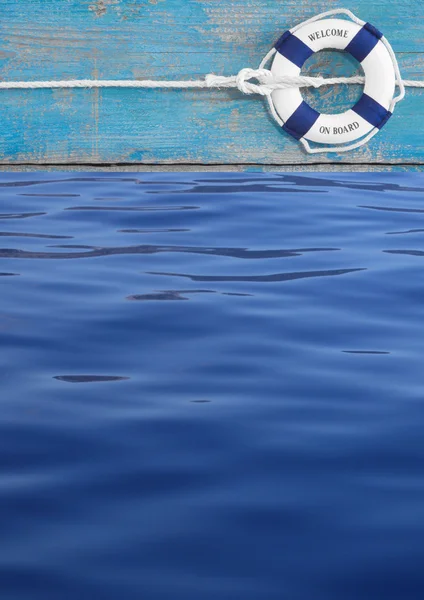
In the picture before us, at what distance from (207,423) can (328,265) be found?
3.97 feet

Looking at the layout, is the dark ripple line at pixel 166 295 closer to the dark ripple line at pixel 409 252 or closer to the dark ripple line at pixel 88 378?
the dark ripple line at pixel 88 378

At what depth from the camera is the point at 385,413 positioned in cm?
169

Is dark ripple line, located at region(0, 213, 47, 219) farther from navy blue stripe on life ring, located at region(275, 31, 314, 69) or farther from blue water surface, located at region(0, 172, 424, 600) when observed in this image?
navy blue stripe on life ring, located at region(275, 31, 314, 69)

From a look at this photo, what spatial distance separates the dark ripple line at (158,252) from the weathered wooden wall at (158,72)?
1116 mm

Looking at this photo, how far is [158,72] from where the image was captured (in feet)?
12.8

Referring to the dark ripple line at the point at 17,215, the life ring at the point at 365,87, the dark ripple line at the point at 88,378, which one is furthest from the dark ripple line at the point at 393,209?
the dark ripple line at the point at 88,378

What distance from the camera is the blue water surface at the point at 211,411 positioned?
4.00 feet

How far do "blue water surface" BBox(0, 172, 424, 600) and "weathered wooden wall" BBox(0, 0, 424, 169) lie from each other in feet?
2.52

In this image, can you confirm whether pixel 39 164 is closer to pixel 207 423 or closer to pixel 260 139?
pixel 260 139

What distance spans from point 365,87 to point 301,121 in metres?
0.28

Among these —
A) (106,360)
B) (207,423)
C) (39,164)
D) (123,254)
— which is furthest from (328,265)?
(39,164)

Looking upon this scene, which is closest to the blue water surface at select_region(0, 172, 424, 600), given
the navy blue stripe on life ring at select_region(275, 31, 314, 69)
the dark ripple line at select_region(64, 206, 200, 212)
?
the dark ripple line at select_region(64, 206, 200, 212)

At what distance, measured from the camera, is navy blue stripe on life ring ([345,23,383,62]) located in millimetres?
3826

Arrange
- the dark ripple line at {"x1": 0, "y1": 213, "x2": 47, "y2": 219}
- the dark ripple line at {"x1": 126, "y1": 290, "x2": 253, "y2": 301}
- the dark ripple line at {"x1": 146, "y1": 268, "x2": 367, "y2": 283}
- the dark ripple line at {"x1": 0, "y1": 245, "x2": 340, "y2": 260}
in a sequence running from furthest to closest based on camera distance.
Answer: the dark ripple line at {"x1": 0, "y1": 213, "x2": 47, "y2": 219} < the dark ripple line at {"x1": 0, "y1": 245, "x2": 340, "y2": 260} < the dark ripple line at {"x1": 146, "y1": 268, "x2": 367, "y2": 283} < the dark ripple line at {"x1": 126, "y1": 290, "x2": 253, "y2": 301}
